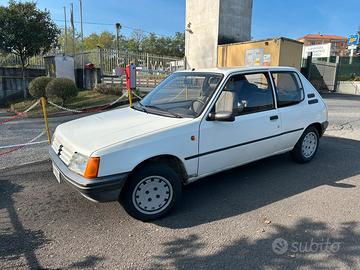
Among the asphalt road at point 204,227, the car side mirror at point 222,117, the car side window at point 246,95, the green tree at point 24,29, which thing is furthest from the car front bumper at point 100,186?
the green tree at point 24,29

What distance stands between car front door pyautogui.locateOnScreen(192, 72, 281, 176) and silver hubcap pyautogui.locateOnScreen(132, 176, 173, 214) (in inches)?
20.3

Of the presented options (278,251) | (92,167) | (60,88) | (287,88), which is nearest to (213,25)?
(60,88)

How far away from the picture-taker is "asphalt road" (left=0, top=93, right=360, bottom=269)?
104 inches

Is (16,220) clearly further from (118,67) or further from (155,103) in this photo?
(118,67)

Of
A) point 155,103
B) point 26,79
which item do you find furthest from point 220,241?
point 26,79

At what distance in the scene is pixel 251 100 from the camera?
4.04 metres

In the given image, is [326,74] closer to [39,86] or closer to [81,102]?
[81,102]

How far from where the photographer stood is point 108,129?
339 centimetres

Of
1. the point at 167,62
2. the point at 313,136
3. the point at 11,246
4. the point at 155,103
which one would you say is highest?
the point at 167,62

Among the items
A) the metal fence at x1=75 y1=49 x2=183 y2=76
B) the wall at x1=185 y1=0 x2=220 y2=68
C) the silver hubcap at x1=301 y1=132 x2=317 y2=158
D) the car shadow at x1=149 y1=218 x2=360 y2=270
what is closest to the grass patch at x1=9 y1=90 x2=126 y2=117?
the metal fence at x1=75 y1=49 x2=183 y2=76

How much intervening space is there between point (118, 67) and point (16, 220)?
42.1 ft

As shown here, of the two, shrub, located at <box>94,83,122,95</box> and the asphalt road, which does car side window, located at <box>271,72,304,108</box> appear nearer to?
the asphalt road

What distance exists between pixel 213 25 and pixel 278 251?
16.4 meters

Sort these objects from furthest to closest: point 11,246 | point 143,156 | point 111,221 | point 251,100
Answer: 1. point 251,100
2. point 111,221
3. point 143,156
4. point 11,246
